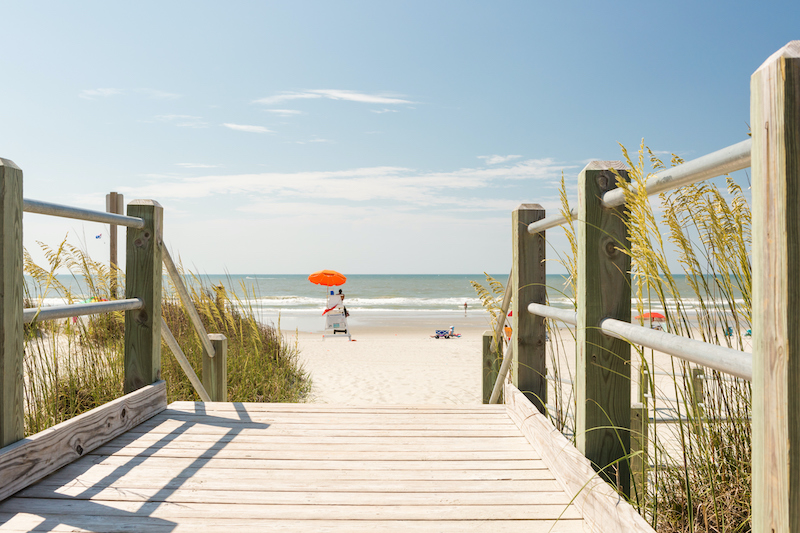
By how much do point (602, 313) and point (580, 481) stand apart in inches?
22.1

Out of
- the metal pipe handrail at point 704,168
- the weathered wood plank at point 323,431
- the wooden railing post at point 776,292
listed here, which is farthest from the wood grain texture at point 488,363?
the wooden railing post at point 776,292

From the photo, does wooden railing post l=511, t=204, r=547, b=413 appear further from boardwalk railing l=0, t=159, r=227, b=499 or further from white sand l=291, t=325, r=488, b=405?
white sand l=291, t=325, r=488, b=405

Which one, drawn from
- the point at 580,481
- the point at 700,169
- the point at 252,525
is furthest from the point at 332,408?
the point at 700,169

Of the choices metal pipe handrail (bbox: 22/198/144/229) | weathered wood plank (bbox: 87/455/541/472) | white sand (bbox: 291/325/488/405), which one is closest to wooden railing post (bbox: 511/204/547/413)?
weathered wood plank (bbox: 87/455/541/472)

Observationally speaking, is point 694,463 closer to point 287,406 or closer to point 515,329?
point 515,329

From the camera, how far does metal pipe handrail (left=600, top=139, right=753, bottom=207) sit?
978mm

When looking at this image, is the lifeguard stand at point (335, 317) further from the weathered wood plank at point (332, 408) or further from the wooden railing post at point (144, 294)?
the wooden railing post at point (144, 294)

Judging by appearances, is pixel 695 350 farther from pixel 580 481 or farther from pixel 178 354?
pixel 178 354

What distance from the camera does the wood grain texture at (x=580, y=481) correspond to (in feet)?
4.26

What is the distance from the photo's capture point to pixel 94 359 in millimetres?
3092

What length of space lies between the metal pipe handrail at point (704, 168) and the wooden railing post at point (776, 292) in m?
0.11

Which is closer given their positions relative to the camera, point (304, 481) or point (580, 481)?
point (580, 481)

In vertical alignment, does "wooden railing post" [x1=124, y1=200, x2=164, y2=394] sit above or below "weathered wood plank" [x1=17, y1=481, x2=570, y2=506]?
above

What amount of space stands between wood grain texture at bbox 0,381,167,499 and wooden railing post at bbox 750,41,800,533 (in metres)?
2.14
